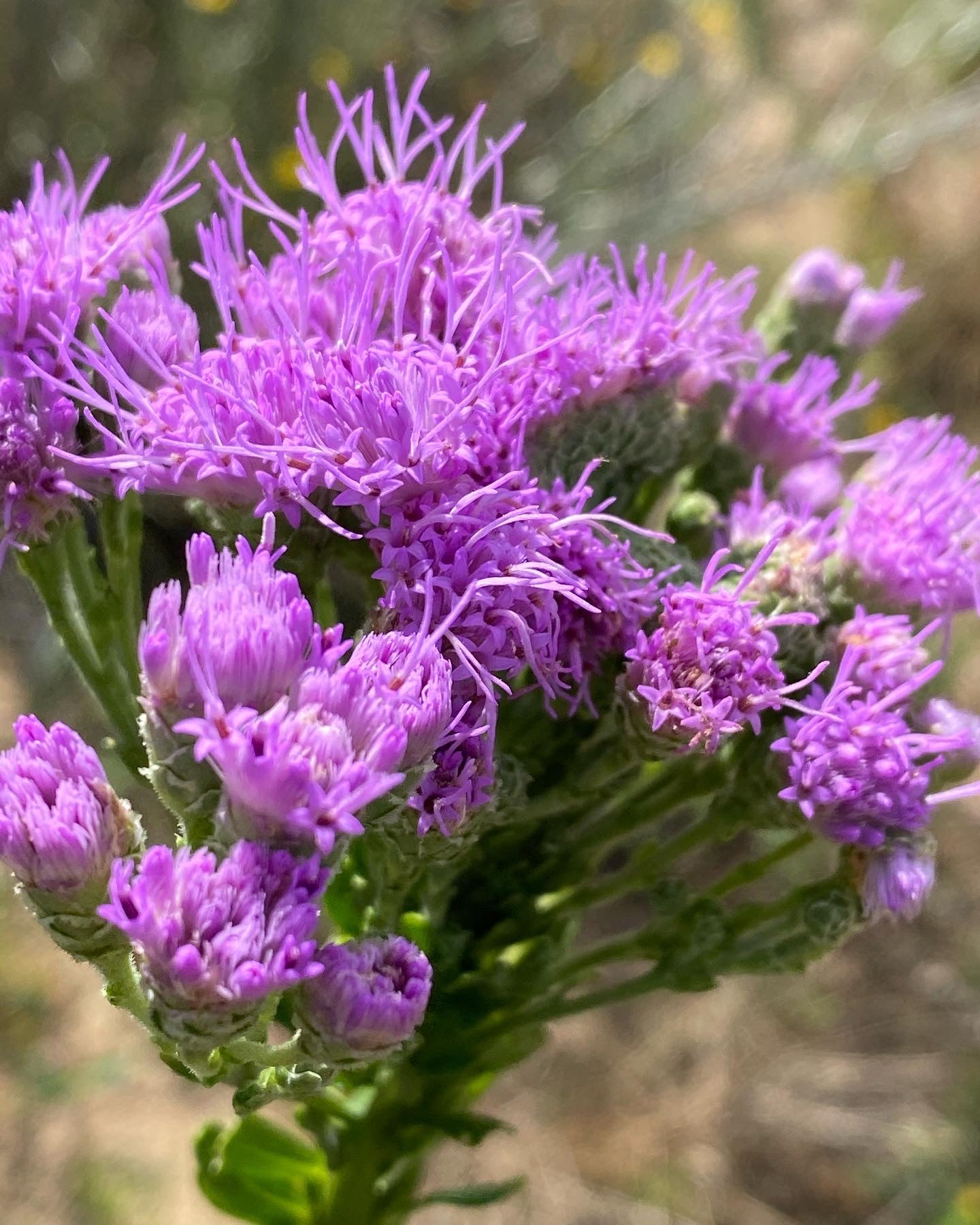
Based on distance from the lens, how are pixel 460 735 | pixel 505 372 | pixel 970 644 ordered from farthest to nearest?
pixel 970 644 → pixel 505 372 → pixel 460 735

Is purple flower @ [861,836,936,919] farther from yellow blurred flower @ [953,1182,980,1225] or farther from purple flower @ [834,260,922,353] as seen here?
yellow blurred flower @ [953,1182,980,1225]

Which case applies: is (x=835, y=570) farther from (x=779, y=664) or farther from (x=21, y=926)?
(x=21, y=926)

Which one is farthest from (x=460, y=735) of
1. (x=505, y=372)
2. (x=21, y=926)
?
(x=21, y=926)

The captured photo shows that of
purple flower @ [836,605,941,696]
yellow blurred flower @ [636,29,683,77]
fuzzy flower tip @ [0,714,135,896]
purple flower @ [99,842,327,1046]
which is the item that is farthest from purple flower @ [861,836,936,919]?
yellow blurred flower @ [636,29,683,77]

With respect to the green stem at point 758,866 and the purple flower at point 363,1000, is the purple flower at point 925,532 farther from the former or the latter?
the purple flower at point 363,1000

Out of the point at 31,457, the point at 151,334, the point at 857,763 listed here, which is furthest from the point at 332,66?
the point at 857,763

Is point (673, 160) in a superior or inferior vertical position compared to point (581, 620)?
superior

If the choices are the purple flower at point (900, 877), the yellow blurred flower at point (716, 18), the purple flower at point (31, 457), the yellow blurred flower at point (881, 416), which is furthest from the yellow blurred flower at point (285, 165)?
the purple flower at point (900, 877)

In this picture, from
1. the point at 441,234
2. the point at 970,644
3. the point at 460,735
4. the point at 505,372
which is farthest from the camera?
the point at 970,644
